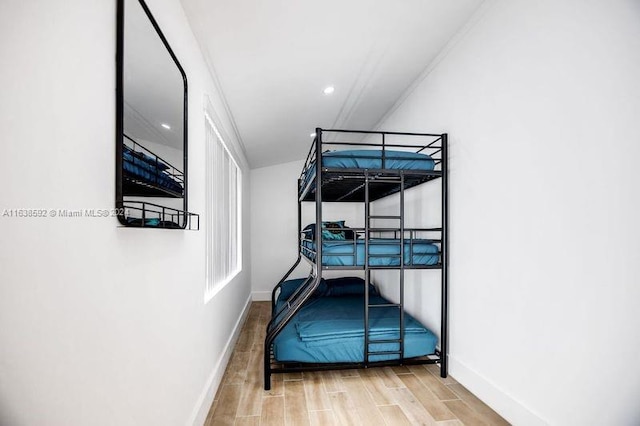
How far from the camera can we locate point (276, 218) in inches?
206

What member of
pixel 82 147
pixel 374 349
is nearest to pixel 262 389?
pixel 374 349

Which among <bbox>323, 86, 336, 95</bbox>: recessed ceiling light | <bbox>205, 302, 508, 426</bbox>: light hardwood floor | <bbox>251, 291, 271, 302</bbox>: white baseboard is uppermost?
<bbox>323, 86, 336, 95</bbox>: recessed ceiling light

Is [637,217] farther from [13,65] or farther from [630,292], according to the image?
[13,65]

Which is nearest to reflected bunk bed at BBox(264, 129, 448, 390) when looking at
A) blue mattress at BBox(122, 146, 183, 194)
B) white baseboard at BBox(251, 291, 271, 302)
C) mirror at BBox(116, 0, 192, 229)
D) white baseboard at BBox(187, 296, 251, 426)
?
white baseboard at BBox(187, 296, 251, 426)

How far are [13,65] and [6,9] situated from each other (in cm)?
9

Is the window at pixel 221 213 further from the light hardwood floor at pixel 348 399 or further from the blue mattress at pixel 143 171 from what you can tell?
the blue mattress at pixel 143 171

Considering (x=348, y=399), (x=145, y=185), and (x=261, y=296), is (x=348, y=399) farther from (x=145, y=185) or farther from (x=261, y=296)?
(x=261, y=296)

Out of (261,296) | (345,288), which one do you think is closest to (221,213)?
(345,288)

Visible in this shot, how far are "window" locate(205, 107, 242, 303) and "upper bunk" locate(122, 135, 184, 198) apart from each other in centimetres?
101

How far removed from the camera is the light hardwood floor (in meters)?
1.82

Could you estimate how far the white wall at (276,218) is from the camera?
517 cm

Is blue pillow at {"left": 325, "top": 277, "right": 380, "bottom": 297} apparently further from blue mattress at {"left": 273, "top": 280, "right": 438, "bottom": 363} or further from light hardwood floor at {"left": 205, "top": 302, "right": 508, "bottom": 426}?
light hardwood floor at {"left": 205, "top": 302, "right": 508, "bottom": 426}

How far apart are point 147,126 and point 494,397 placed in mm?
2346

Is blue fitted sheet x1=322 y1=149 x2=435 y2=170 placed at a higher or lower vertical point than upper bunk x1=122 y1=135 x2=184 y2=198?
higher
